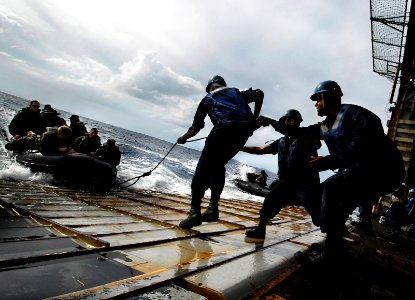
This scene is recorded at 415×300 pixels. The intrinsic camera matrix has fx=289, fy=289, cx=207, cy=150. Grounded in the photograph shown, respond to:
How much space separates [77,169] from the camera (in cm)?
780

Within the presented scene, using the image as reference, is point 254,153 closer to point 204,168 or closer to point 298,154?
point 298,154

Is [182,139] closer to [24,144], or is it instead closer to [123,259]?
[123,259]

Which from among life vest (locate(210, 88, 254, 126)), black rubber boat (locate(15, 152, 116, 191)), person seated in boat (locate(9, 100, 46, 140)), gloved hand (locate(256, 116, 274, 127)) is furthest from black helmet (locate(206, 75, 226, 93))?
person seated in boat (locate(9, 100, 46, 140))

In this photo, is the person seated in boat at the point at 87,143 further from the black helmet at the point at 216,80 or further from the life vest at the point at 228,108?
the life vest at the point at 228,108

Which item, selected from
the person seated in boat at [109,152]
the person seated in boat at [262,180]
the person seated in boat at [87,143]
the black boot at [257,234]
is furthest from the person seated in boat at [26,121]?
the person seated in boat at [262,180]

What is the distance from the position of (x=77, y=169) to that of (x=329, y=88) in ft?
22.4

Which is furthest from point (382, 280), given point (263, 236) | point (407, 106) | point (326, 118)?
point (407, 106)

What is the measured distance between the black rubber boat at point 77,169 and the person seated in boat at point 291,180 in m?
5.12

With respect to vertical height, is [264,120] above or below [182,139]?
above

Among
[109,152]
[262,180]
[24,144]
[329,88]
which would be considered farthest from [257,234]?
[262,180]

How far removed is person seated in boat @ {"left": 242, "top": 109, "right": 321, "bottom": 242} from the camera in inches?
136

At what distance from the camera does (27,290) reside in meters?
1.44

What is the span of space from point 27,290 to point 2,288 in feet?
0.35

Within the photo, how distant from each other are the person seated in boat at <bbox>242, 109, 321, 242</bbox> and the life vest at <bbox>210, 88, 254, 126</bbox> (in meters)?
0.57
